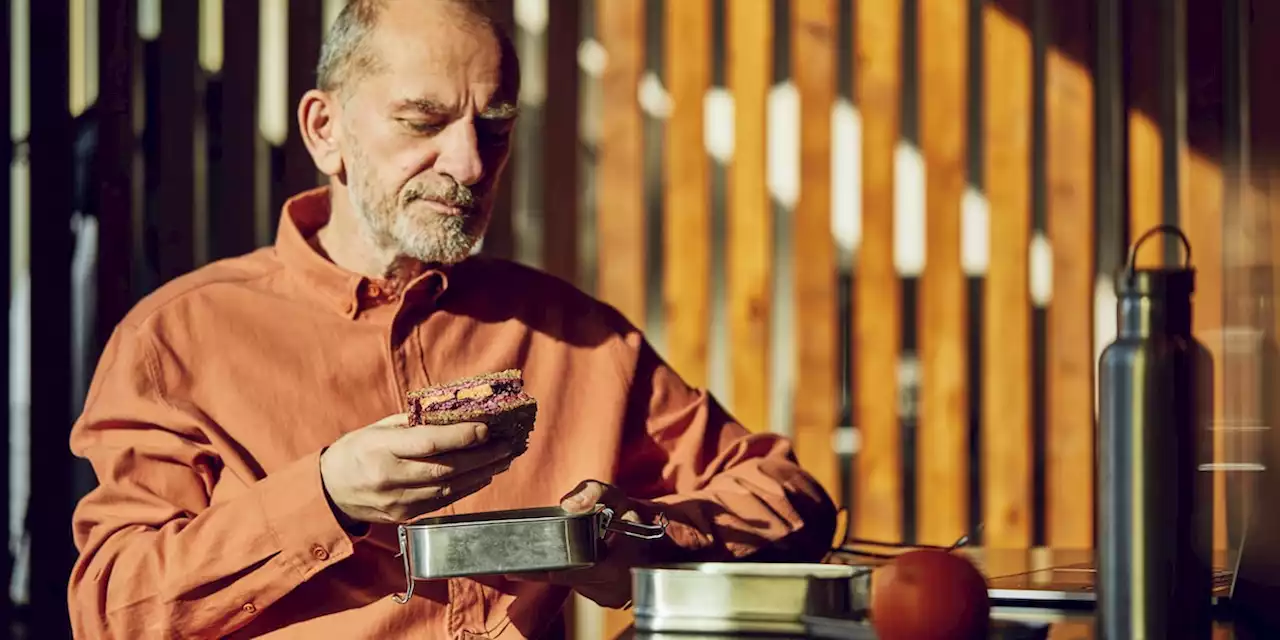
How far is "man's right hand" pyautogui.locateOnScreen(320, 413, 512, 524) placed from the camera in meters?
1.37

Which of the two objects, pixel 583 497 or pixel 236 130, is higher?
pixel 236 130

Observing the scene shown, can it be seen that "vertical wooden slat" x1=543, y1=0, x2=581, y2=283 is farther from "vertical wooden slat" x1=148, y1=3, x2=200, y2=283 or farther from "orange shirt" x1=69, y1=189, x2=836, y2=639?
"orange shirt" x1=69, y1=189, x2=836, y2=639

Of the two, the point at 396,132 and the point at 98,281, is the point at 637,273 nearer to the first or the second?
the point at 98,281

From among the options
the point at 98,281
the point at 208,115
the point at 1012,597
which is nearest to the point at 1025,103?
the point at 208,115

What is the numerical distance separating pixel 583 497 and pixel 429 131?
623mm

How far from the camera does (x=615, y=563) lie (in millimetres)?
1547

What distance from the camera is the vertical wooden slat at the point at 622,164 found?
3.37m

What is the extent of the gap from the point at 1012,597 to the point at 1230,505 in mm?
336

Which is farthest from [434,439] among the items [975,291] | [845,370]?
[975,291]

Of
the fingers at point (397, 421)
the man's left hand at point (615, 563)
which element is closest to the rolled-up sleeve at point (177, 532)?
the fingers at point (397, 421)

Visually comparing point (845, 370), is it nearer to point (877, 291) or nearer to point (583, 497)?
point (877, 291)

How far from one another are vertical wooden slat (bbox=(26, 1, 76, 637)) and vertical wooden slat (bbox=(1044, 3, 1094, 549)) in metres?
1.91

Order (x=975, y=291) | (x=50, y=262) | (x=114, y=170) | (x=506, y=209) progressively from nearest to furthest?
(x=50, y=262) < (x=114, y=170) < (x=506, y=209) < (x=975, y=291)

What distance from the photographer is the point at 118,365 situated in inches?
69.2
